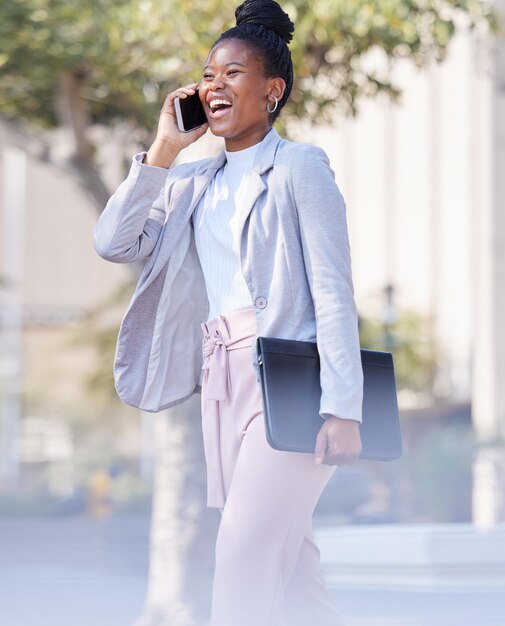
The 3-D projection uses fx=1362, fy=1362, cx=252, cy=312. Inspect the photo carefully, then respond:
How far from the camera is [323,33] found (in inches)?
272

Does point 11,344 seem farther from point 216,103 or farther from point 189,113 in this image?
point 216,103

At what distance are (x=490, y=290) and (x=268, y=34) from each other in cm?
1569

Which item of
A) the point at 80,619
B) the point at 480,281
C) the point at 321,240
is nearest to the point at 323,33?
the point at 80,619

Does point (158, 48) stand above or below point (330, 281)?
above

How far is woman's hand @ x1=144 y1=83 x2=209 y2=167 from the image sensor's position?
3326mm

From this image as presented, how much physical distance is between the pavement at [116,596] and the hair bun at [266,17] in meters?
3.64

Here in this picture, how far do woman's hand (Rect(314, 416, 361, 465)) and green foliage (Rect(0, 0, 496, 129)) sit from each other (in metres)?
4.09

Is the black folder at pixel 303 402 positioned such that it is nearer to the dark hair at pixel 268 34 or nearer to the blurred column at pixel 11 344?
the dark hair at pixel 268 34

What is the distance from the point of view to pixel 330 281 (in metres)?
3.02

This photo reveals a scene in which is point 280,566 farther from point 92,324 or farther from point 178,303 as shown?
point 92,324

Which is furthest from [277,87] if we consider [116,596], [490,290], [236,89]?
[490,290]

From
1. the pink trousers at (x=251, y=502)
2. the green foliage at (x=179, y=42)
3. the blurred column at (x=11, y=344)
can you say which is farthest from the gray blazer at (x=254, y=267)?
the blurred column at (x=11, y=344)

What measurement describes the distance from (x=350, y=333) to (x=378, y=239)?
43.8 m

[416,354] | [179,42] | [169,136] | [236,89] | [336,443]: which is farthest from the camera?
[416,354]
